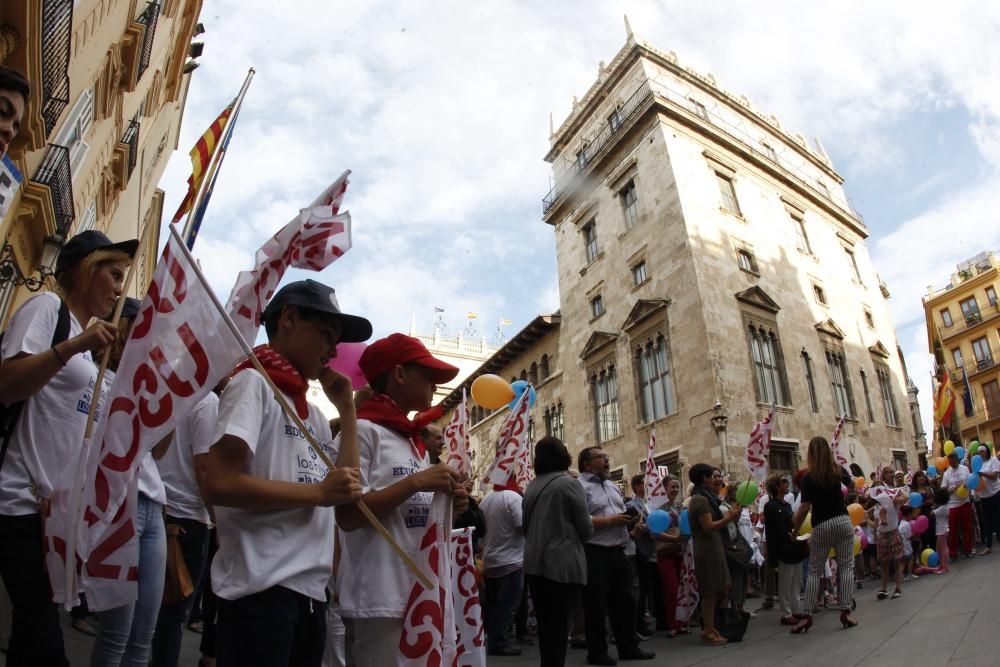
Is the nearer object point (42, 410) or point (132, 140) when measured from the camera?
point (42, 410)

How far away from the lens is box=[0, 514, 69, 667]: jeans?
78.0 inches

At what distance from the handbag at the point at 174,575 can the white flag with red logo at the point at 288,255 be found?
4.24 feet

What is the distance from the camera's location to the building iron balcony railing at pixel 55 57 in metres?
6.82

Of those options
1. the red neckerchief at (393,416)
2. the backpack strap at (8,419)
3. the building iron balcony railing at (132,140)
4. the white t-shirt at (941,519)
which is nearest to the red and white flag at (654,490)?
the red neckerchief at (393,416)

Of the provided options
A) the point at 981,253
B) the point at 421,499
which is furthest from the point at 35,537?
the point at 981,253

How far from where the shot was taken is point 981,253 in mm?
48406

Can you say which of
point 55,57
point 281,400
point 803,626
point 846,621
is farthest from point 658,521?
point 55,57

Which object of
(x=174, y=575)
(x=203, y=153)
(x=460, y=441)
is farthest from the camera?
(x=460, y=441)

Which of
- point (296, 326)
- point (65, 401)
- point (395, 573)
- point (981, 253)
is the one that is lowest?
point (395, 573)

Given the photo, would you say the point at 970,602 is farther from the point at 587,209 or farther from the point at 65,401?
the point at 587,209

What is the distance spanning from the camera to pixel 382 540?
7.61 ft

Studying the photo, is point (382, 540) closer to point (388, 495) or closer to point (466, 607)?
point (388, 495)

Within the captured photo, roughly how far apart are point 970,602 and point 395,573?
23.1ft

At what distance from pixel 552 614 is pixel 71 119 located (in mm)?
9289
